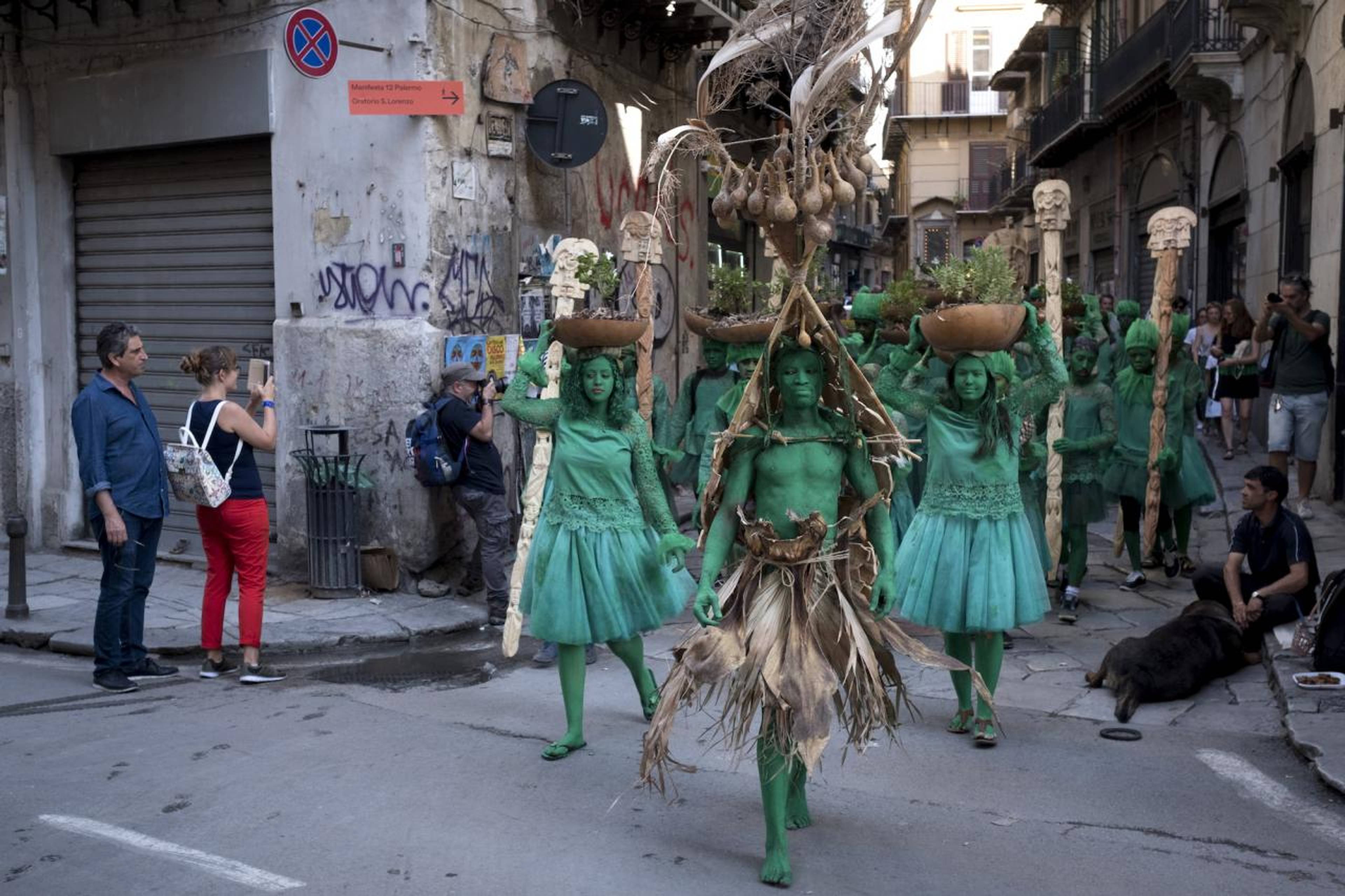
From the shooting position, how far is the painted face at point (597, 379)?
21.1 feet

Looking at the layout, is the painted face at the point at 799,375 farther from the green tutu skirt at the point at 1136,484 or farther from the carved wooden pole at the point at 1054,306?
the green tutu skirt at the point at 1136,484

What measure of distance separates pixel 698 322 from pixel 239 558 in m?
3.58

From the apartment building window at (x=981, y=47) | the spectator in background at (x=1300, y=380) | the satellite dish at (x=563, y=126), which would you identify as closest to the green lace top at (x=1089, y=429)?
the spectator in background at (x=1300, y=380)

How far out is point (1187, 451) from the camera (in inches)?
410

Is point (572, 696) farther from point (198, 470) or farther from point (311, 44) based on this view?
point (311, 44)

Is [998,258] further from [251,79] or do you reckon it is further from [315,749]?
[251,79]

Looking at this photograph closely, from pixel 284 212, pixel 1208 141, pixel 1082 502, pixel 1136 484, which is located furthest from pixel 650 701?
pixel 1208 141

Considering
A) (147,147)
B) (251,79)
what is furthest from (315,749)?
(147,147)

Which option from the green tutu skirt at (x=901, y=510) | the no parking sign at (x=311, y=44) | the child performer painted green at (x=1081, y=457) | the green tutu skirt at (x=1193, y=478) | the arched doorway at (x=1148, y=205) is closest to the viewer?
the child performer painted green at (x=1081, y=457)

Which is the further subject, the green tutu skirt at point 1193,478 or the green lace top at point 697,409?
the green tutu skirt at point 1193,478

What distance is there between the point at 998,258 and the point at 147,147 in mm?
8189

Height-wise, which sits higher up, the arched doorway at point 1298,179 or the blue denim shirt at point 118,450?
the arched doorway at point 1298,179

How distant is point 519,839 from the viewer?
5133 millimetres

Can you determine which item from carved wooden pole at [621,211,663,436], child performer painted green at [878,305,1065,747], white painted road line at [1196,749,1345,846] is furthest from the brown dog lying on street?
carved wooden pole at [621,211,663,436]
